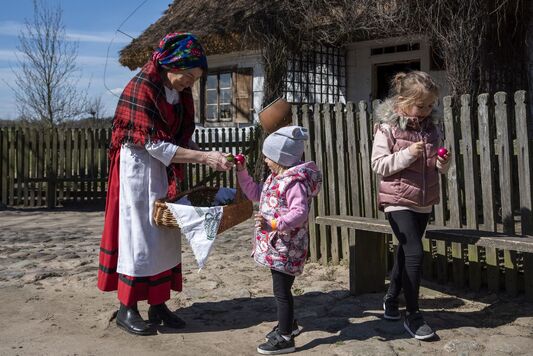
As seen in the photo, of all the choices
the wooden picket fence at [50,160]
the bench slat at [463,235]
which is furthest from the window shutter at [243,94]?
the bench slat at [463,235]

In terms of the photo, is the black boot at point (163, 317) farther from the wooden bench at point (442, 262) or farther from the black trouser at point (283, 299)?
the wooden bench at point (442, 262)

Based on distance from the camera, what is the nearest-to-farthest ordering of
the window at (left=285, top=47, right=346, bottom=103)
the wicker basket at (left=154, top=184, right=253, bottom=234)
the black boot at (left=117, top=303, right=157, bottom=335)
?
1. the wicker basket at (left=154, top=184, right=253, bottom=234)
2. the black boot at (left=117, top=303, right=157, bottom=335)
3. the window at (left=285, top=47, right=346, bottom=103)

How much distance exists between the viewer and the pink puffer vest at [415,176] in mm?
3402

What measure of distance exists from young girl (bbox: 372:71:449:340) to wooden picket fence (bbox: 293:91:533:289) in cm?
99

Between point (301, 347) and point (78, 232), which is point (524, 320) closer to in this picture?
point (301, 347)

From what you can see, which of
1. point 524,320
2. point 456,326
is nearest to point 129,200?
point 456,326

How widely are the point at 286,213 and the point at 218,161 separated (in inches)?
18.9

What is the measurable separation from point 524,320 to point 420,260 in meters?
0.90

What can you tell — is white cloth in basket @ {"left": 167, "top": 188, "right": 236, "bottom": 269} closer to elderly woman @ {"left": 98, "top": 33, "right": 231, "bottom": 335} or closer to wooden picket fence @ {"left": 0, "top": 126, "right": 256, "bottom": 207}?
elderly woman @ {"left": 98, "top": 33, "right": 231, "bottom": 335}

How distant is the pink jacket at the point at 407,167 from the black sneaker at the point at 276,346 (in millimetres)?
988

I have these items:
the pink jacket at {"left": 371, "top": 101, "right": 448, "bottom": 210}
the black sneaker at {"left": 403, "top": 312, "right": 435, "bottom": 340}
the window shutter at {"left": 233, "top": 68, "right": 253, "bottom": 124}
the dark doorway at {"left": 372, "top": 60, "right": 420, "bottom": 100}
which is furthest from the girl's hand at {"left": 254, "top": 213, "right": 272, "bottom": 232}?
the window shutter at {"left": 233, "top": 68, "right": 253, "bottom": 124}

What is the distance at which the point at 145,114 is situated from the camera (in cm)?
334

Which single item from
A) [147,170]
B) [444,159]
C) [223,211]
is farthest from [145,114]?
[444,159]

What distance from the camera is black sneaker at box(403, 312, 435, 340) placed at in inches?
129
